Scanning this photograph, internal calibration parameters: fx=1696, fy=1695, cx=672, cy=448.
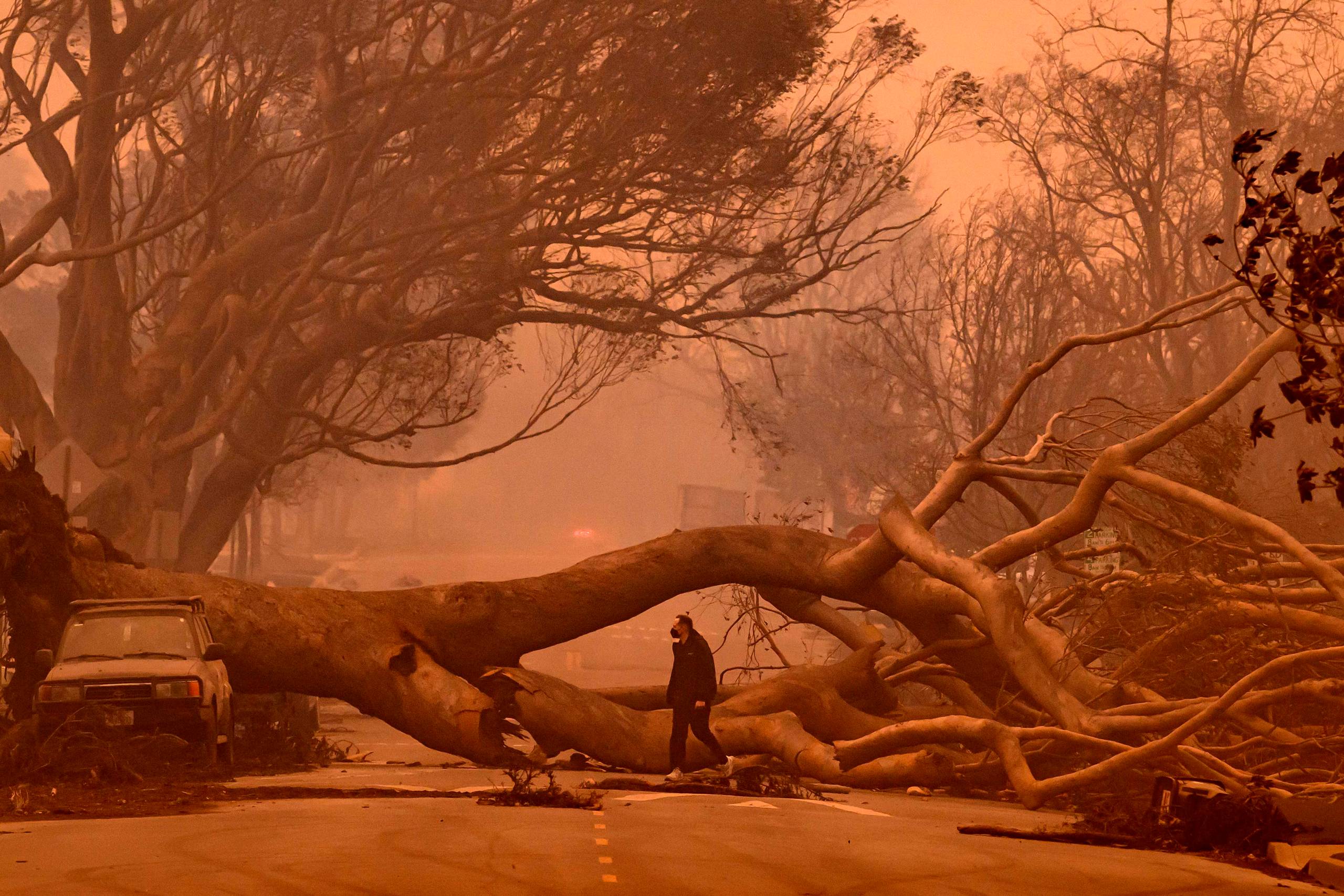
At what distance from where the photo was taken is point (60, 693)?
43.7 ft

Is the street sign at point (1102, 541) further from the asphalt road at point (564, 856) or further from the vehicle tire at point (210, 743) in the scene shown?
the vehicle tire at point (210, 743)

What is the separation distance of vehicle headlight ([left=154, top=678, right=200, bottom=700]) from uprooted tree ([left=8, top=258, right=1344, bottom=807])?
60.3 inches

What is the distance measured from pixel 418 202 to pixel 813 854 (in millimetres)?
16895

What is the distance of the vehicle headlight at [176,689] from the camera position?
44.1 ft

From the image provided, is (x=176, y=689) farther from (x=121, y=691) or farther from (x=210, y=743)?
(x=210, y=743)

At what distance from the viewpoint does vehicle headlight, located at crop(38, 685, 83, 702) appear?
13258mm

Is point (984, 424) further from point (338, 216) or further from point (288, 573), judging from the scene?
point (288, 573)

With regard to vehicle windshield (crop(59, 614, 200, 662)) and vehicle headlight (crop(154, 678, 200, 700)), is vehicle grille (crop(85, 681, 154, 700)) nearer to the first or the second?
vehicle headlight (crop(154, 678, 200, 700))

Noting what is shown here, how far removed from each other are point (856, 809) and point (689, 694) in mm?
2265

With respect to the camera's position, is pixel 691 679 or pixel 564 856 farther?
pixel 691 679

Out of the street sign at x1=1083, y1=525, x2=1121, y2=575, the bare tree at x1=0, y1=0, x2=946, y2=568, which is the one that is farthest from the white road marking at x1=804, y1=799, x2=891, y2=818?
the bare tree at x1=0, y1=0, x2=946, y2=568

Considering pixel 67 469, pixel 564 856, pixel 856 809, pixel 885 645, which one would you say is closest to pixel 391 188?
pixel 67 469

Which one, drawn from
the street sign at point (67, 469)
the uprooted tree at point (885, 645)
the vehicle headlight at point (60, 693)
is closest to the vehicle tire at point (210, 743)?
the vehicle headlight at point (60, 693)

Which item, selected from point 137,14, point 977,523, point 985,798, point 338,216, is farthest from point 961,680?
point 977,523
